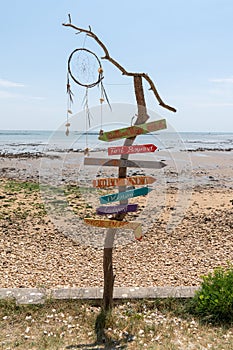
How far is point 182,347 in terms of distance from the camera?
336cm

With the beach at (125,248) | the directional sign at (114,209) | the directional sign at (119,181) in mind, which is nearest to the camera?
the directional sign at (119,181)

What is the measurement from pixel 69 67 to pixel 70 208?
5747 mm

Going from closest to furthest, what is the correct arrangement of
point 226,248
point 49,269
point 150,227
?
point 49,269 → point 226,248 → point 150,227

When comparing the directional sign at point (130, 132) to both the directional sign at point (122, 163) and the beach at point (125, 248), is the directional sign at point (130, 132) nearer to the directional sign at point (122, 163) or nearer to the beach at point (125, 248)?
the directional sign at point (122, 163)

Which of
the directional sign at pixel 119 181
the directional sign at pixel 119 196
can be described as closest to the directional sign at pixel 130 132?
the directional sign at pixel 119 181

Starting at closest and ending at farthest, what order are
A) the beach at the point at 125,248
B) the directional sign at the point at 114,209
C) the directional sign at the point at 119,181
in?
1. the directional sign at the point at 119,181
2. the directional sign at the point at 114,209
3. the beach at the point at 125,248

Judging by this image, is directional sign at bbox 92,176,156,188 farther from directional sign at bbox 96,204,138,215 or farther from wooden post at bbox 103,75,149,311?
directional sign at bbox 96,204,138,215

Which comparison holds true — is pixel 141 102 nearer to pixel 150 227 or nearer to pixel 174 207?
pixel 150 227

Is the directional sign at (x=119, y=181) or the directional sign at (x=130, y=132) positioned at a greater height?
the directional sign at (x=130, y=132)

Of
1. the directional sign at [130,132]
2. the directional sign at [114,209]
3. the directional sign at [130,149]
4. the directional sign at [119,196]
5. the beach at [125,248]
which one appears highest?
the directional sign at [130,132]

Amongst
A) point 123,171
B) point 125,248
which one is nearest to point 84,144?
point 125,248

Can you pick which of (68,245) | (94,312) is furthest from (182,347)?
(68,245)

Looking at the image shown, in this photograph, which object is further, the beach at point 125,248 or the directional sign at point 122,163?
the beach at point 125,248

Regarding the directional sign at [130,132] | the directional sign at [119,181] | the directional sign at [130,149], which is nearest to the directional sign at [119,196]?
the directional sign at [119,181]
